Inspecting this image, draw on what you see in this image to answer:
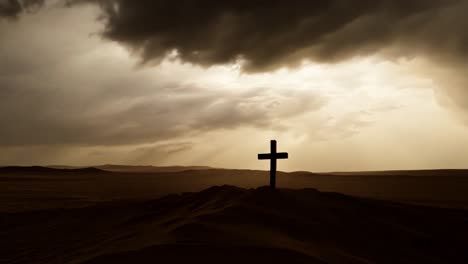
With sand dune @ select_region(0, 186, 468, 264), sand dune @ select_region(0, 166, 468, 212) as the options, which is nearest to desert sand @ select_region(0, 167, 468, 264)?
sand dune @ select_region(0, 186, 468, 264)

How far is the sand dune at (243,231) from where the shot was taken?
4988 millimetres

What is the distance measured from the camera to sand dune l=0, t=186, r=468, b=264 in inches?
196

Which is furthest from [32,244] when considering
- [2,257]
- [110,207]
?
[110,207]

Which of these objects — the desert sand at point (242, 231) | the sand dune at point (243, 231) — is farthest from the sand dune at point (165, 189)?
the sand dune at point (243, 231)

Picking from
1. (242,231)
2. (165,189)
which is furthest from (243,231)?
(165,189)

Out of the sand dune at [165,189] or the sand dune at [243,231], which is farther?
the sand dune at [165,189]

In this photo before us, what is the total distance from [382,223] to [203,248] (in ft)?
17.8

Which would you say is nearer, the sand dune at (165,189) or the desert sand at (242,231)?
the desert sand at (242,231)

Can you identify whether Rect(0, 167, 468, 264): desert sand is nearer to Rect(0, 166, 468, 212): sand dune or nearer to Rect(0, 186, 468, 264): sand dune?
Rect(0, 186, 468, 264): sand dune

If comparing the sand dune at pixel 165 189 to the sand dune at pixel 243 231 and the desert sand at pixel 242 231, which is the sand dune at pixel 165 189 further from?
the sand dune at pixel 243 231

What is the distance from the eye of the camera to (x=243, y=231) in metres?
6.10

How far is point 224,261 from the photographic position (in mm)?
4629

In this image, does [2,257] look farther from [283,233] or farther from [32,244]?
[283,233]

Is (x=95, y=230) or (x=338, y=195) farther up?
(x=338, y=195)
